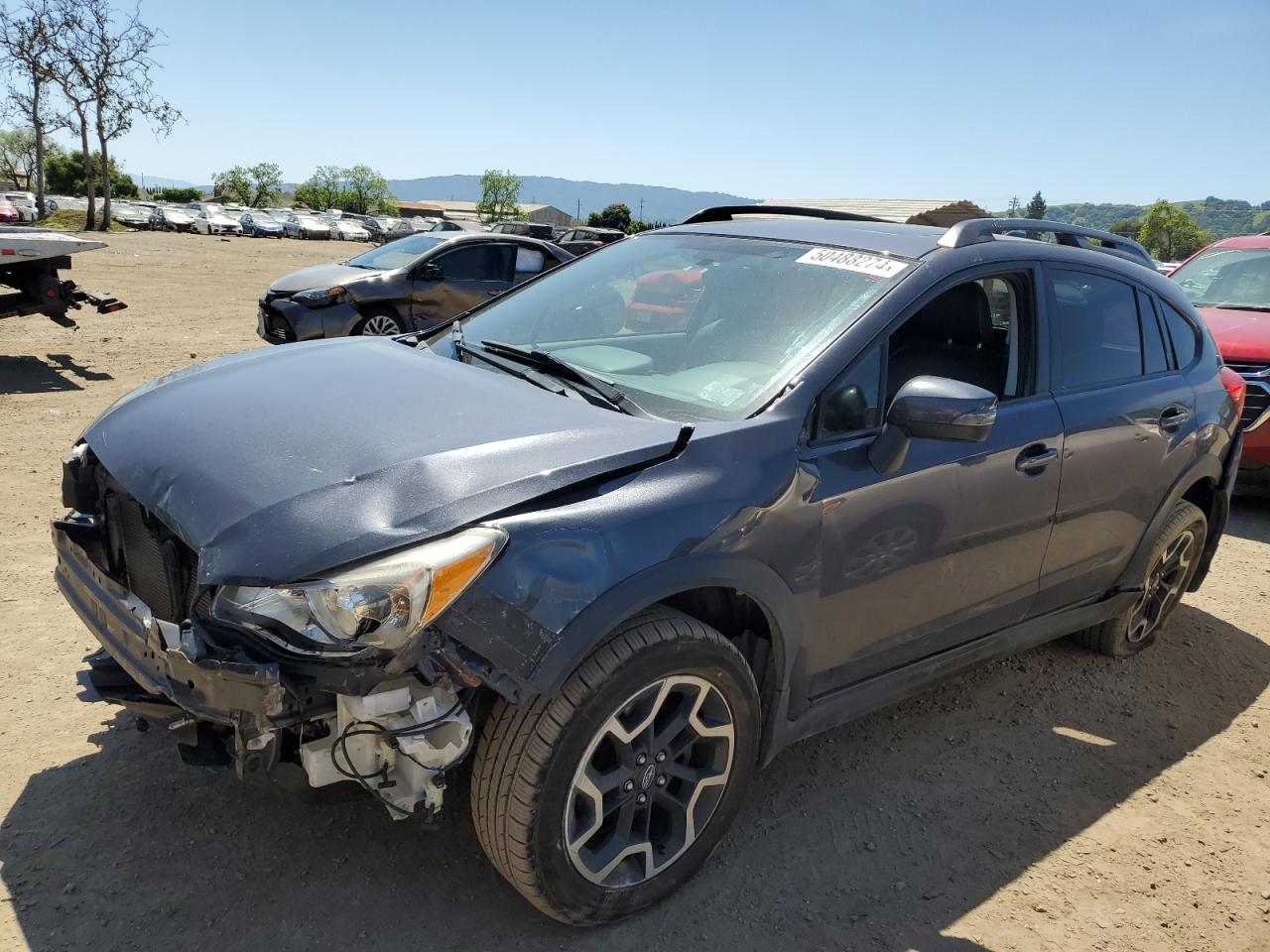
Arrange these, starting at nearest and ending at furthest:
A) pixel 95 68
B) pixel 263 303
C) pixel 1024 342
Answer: pixel 1024 342 → pixel 263 303 → pixel 95 68

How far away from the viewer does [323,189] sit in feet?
352

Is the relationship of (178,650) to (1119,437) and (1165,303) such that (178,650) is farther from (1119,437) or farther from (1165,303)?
(1165,303)

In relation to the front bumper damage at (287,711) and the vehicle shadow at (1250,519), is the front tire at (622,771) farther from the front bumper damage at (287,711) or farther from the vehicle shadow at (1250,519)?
the vehicle shadow at (1250,519)

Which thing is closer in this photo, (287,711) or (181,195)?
(287,711)

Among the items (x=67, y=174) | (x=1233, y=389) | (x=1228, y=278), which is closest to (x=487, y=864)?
(x=1233, y=389)

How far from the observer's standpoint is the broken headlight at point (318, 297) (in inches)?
408

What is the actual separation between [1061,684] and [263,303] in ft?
29.9

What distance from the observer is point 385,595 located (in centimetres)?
208

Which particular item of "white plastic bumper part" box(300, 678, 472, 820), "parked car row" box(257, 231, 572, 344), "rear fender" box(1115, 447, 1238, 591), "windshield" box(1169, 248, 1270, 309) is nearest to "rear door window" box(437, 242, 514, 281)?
"parked car row" box(257, 231, 572, 344)

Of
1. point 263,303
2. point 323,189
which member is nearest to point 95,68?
point 263,303

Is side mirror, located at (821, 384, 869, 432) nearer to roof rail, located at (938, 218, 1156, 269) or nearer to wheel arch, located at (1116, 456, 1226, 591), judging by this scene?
roof rail, located at (938, 218, 1156, 269)

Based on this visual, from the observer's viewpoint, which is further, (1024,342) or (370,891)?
(1024,342)

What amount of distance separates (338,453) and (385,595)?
1.73ft

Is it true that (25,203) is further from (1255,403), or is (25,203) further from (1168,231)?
(1168,231)
